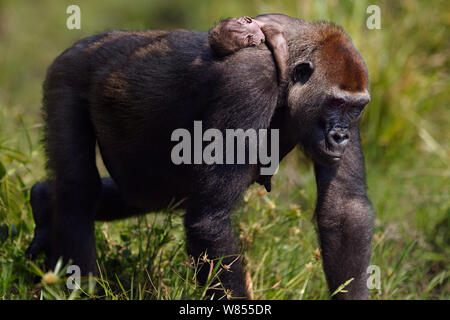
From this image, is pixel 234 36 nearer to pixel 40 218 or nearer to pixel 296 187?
pixel 296 187

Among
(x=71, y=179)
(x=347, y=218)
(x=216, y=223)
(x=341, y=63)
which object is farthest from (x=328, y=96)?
(x=71, y=179)

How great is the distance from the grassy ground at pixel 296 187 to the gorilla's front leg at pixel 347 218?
0.17 meters

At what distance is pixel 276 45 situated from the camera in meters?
4.12

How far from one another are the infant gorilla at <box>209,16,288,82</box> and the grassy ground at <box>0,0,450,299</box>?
42.6 inches

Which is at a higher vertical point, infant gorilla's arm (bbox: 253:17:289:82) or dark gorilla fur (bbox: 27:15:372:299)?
infant gorilla's arm (bbox: 253:17:289:82)

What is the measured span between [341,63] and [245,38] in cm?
64

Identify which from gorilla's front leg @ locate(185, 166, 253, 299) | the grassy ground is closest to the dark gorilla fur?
gorilla's front leg @ locate(185, 166, 253, 299)

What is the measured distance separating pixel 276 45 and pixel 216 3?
398 inches

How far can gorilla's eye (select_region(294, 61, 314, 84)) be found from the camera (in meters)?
4.22

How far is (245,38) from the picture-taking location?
13.3 ft

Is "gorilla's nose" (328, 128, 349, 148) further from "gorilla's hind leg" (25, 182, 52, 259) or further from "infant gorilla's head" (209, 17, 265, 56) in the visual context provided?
"gorilla's hind leg" (25, 182, 52, 259)
